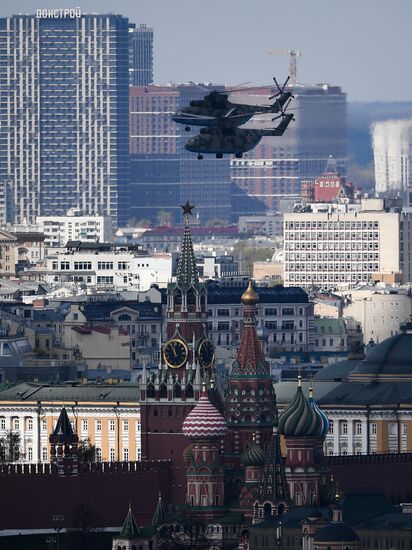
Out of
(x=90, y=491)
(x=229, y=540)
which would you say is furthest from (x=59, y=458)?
(x=229, y=540)

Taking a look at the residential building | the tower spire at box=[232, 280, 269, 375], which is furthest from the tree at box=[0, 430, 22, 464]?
the tower spire at box=[232, 280, 269, 375]

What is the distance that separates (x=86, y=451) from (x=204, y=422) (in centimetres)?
1956

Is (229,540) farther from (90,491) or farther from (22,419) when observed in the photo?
(22,419)

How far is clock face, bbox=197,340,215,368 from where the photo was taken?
180250mm

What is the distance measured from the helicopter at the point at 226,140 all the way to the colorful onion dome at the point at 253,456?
11730mm

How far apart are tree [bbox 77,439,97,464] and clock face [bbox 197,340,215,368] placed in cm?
736

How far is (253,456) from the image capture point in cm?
17200

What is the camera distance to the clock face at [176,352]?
180125 millimetres

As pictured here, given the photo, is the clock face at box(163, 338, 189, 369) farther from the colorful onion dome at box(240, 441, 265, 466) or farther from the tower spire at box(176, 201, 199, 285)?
the colorful onion dome at box(240, 441, 265, 466)

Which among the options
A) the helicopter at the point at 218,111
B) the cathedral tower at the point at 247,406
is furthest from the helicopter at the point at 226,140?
the cathedral tower at the point at 247,406

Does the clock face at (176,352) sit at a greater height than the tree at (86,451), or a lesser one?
greater

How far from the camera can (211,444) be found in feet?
569

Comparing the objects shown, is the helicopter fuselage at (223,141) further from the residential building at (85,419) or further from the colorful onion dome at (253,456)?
the residential building at (85,419)

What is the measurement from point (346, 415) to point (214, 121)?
1129 inches
